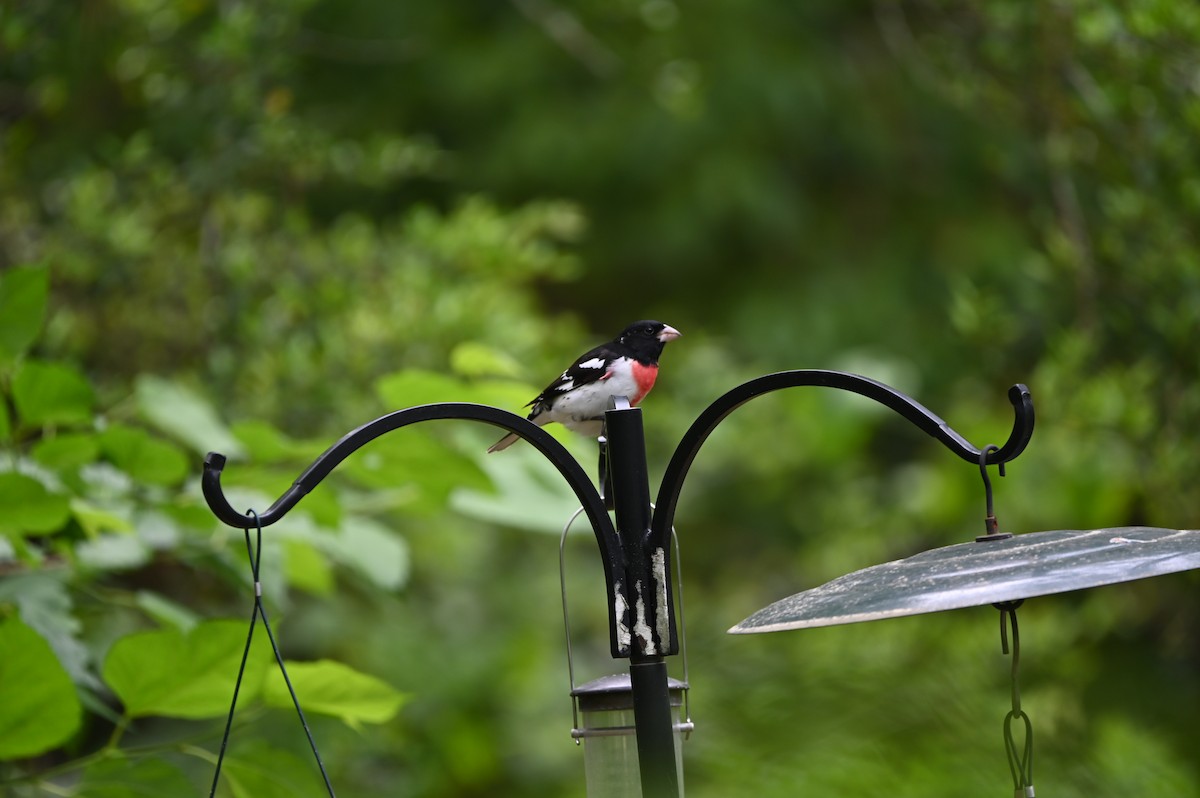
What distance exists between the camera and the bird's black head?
153 cm

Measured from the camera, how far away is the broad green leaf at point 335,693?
4.88 feet

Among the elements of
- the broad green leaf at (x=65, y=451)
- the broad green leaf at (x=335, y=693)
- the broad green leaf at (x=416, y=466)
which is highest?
the broad green leaf at (x=65, y=451)

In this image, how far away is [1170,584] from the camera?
138 inches

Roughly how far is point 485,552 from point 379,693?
2.67m

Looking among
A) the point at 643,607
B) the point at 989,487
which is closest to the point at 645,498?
the point at 643,607

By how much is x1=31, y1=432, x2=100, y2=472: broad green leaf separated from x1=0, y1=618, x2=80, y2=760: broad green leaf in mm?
323

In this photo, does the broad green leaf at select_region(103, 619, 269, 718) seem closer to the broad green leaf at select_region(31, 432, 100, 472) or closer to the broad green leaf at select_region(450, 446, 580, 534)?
the broad green leaf at select_region(31, 432, 100, 472)

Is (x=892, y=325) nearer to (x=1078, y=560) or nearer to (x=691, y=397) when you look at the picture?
(x=691, y=397)

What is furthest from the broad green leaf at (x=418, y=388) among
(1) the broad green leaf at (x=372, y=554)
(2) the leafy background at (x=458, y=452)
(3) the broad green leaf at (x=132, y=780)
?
(3) the broad green leaf at (x=132, y=780)

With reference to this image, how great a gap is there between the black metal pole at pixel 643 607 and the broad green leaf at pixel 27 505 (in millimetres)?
652

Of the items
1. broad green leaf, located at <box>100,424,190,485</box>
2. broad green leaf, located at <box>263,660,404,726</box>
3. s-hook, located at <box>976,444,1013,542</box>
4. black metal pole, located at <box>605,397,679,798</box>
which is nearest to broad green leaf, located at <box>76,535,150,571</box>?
broad green leaf, located at <box>100,424,190,485</box>

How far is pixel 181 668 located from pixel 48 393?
45 centimetres

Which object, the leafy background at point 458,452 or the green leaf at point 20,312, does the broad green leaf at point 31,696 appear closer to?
the leafy background at point 458,452

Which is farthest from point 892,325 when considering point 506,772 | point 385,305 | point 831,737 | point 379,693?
point 379,693
